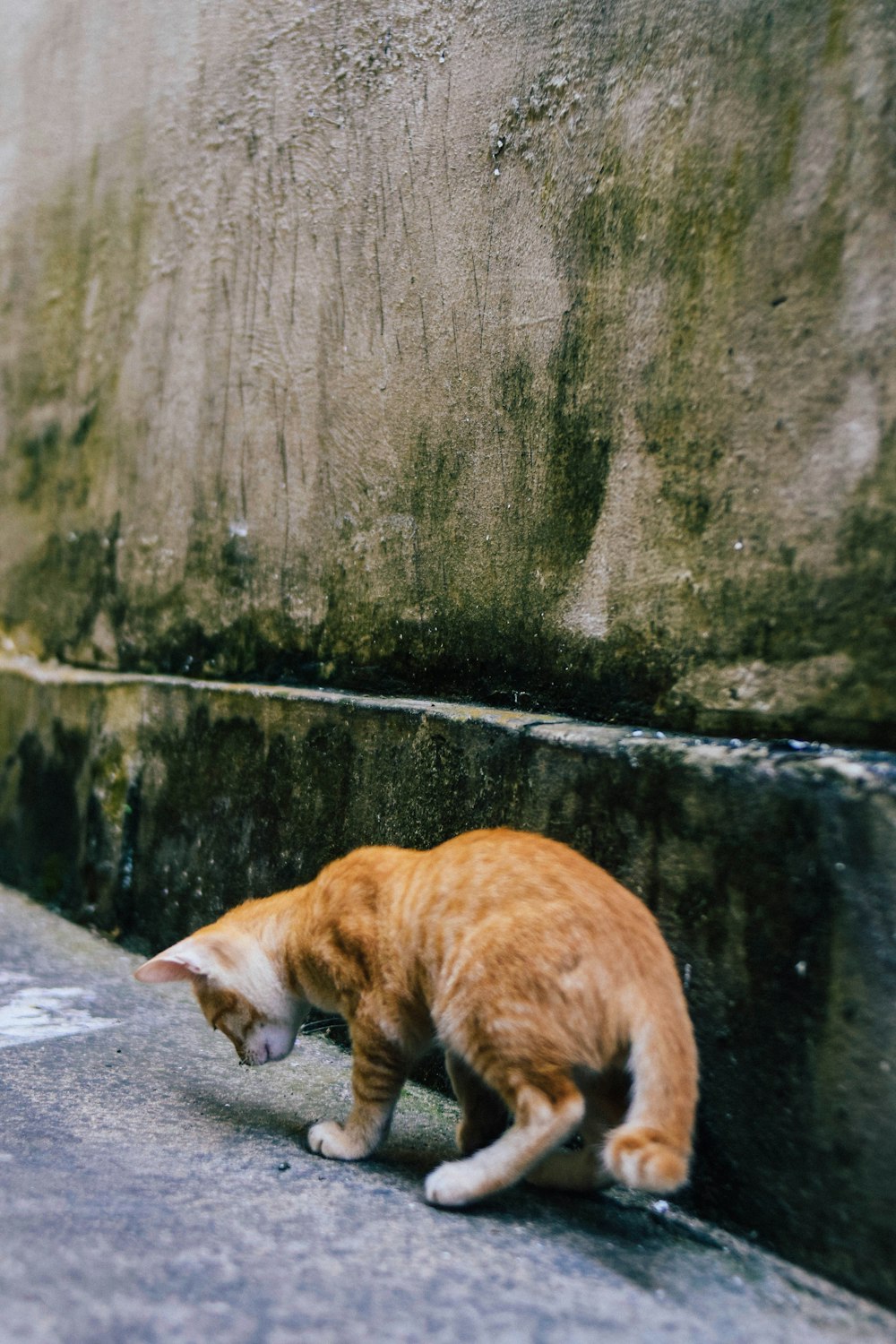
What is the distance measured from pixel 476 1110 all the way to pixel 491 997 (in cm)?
48

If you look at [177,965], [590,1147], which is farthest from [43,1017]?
[590,1147]

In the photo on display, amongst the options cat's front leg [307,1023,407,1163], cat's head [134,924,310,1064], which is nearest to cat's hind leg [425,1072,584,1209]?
cat's front leg [307,1023,407,1163]

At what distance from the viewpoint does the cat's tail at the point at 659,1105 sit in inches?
64.1

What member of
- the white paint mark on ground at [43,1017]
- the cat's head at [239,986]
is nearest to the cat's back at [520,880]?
the cat's head at [239,986]

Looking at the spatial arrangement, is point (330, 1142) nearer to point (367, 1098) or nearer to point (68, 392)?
point (367, 1098)

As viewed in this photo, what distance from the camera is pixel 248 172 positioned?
358 centimetres

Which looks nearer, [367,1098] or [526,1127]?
[526,1127]

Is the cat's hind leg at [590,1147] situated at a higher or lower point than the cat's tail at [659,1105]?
lower

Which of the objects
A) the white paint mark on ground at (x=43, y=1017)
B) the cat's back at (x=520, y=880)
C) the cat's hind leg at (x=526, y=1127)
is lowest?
the white paint mark on ground at (x=43, y=1017)

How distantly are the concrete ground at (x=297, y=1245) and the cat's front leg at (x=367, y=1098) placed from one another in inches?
1.5

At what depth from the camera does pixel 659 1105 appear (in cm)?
177

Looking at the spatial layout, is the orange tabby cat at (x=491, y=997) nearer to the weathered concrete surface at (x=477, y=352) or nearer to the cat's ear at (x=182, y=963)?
the cat's ear at (x=182, y=963)

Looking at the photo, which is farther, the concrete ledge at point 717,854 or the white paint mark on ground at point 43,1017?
the white paint mark on ground at point 43,1017

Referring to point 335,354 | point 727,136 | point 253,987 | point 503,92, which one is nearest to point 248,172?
point 335,354
